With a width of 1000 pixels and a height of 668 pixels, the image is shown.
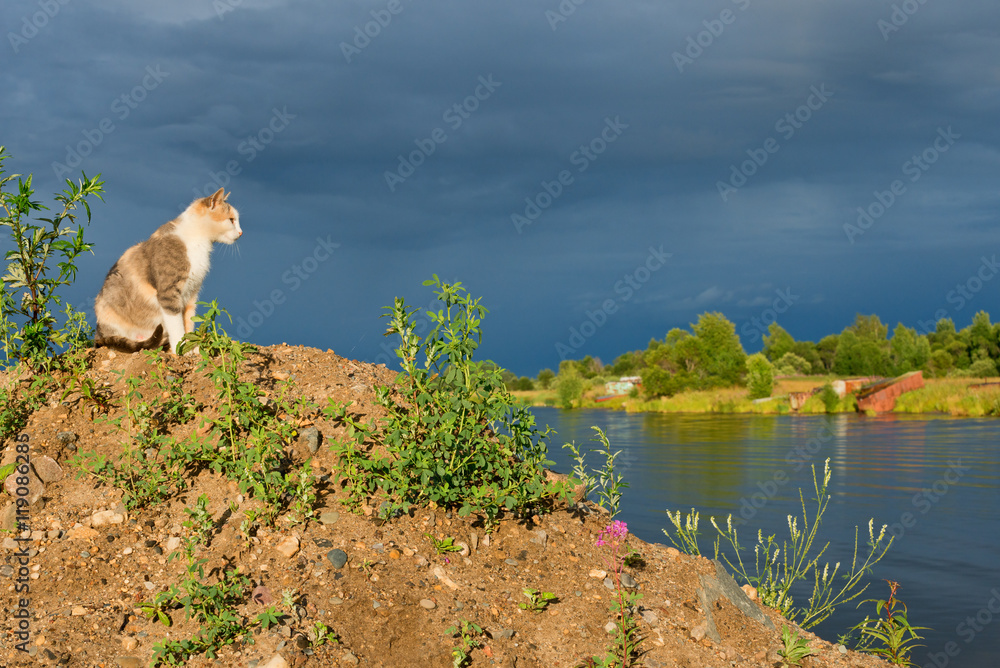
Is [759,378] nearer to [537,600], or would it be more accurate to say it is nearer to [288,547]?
[537,600]

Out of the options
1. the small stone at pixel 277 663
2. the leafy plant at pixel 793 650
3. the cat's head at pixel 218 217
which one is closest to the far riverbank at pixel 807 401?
the cat's head at pixel 218 217

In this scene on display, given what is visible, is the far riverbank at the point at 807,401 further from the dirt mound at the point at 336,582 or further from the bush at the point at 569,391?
the dirt mound at the point at 336,582

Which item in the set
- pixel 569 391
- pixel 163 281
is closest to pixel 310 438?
pixel 163 281

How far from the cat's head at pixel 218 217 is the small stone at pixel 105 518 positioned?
3172mm

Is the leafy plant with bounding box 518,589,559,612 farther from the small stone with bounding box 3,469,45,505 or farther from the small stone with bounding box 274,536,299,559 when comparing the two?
the small stone with bounding box 3,469,45,505

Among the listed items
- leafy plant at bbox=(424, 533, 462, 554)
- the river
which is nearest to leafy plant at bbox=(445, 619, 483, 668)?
leafy plant at bbox=(424, 533, 462, 554)

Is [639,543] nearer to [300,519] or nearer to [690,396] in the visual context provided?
[300,519]

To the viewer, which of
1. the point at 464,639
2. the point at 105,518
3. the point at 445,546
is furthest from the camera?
the point at 105,518

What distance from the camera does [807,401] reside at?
145 ft

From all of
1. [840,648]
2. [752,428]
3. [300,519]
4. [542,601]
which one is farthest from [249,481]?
[752,428]

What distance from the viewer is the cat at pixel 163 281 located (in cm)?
667

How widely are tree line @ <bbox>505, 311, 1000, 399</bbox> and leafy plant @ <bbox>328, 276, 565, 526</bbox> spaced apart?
48.6 m

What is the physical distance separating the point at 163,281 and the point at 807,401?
44481 mm

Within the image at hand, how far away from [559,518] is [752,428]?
3071 centimetres
